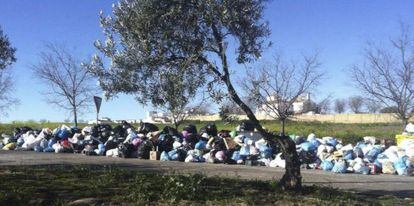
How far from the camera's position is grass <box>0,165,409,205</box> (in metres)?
8.16

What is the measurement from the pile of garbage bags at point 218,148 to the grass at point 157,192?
6660 millimetres

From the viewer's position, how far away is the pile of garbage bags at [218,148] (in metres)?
17.4

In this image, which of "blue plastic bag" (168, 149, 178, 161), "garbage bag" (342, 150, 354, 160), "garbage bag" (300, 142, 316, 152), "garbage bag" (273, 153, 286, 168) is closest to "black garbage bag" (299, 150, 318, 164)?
"garbage bag" (300, 142, 316, 152)

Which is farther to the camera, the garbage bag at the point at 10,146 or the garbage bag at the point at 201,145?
the garbage bag at the point at 10,146

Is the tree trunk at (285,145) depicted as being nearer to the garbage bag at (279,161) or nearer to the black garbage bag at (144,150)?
the garbage bag at (279,161)

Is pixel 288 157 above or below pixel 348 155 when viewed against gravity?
above

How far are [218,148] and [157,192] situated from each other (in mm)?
11142

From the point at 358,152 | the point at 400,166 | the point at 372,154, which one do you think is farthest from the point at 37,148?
the point at 400,166

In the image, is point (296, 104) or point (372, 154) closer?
point (372, 154)

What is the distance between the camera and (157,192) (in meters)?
8.62

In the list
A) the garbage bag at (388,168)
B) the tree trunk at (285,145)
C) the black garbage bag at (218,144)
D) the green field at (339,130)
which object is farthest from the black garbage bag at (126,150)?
the tree trunk at (285,145)

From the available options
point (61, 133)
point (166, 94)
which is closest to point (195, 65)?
point (166, 94)

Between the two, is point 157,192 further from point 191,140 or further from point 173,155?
point 191,140

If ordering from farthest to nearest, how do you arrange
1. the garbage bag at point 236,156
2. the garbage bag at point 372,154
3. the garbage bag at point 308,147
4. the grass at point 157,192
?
the garbage bag at point 308,147
the garbage bag at point 236,156
the garbage bag at point 372,154
the grass at point 157,192
